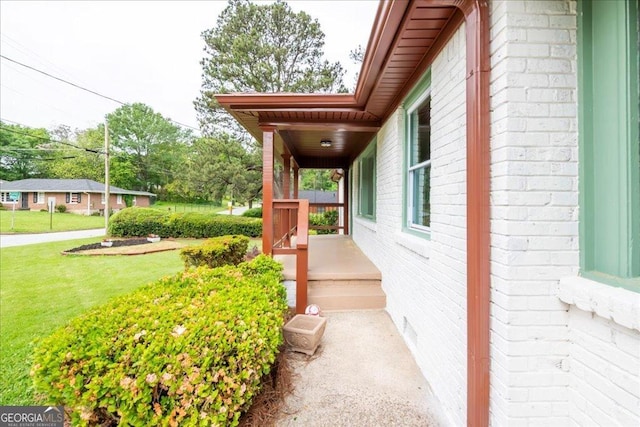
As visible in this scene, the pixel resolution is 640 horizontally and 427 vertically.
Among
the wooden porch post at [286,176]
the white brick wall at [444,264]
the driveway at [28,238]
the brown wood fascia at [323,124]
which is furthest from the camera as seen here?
the driveway at [28,238]

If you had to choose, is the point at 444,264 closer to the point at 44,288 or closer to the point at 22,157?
the point at 44,288

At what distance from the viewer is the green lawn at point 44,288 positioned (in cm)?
298

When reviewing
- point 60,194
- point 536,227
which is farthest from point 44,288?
point 60,194

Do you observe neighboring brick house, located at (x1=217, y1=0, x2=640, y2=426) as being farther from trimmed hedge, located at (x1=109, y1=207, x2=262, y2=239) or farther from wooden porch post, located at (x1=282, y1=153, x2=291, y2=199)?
trimmed hedge, located at (x1=109, y1=207, x2=262, y2=239)

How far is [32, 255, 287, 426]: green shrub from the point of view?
1.56 m

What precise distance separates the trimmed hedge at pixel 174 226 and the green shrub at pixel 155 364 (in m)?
12.0

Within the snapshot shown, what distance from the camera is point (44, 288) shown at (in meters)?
5.81

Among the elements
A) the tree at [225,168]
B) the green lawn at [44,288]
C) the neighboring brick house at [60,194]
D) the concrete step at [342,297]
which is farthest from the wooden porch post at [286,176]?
the neighboring brick house at [60,194]

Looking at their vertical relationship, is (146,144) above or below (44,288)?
above

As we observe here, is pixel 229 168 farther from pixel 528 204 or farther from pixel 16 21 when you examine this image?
pixel 528 204

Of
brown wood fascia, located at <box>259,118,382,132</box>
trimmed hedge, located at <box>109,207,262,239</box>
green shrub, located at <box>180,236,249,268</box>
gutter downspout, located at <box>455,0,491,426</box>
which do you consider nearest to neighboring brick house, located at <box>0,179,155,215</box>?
trimmed hedge, located at <box>109,207,262,239</box>

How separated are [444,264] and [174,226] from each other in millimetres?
14047

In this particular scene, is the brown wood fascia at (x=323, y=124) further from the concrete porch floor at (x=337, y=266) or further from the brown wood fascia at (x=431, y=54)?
the concrete porch floor at (x=337, y=266)

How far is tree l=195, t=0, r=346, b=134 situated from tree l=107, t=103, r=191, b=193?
27.2 metres
